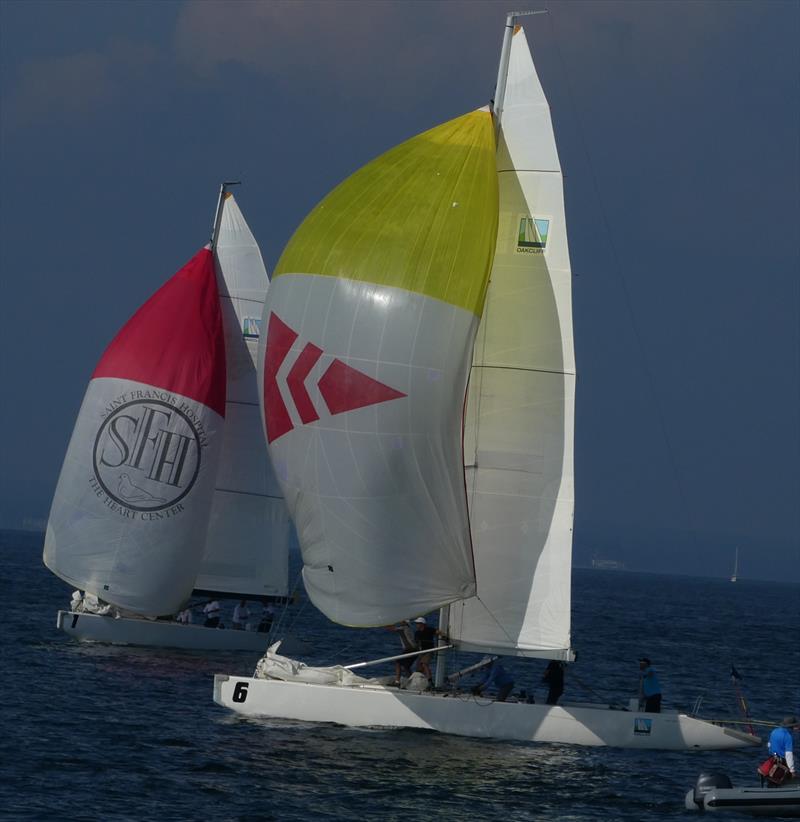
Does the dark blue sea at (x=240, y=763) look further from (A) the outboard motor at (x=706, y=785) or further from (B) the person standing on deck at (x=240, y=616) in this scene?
(B) the person standing on deck at (x=240, y=616)

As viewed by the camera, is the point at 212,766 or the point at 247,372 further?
the point at 247,372

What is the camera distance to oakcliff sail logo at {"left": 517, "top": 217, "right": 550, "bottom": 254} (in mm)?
25672

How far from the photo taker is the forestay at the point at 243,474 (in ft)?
121

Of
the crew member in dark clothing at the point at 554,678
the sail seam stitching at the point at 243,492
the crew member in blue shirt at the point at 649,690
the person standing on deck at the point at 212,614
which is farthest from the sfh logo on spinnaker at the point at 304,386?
the person standing on deck at the point at 212,614

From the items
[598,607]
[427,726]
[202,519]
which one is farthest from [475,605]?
[598,607]

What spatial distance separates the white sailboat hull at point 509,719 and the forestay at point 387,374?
4.64 ft

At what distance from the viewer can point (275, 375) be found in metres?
25.3

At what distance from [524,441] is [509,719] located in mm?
4511

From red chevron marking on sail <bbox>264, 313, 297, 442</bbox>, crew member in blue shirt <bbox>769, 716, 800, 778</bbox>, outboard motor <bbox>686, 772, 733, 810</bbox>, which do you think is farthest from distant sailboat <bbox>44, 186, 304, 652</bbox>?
crew member in blue shirt <bbox>769, 716, 800, 778</bbox>

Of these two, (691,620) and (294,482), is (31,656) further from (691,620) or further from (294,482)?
(691,620)

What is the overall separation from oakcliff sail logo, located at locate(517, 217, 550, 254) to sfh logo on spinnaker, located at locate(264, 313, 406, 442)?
3.61 m

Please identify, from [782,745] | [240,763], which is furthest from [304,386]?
[782,745]

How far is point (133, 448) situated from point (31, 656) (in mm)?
5272

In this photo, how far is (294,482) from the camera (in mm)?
25281
